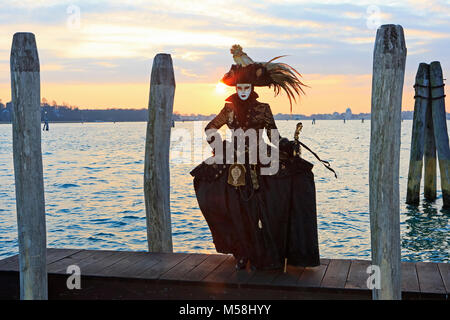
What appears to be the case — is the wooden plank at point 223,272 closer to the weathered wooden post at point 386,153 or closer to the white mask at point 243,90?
the weathered wooden post at point 386,153

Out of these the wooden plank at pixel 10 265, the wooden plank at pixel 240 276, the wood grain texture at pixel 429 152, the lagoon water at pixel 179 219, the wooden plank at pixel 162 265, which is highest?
the wood grain texture at pixel 429 152

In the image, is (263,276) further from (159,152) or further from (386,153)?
(159,152)

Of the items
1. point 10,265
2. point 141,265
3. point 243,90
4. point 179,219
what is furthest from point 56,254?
point 179,219

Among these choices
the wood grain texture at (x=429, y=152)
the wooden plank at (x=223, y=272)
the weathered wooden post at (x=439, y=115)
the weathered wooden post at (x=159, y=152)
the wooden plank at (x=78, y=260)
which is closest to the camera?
the wooden plank at (x=223, y=272)

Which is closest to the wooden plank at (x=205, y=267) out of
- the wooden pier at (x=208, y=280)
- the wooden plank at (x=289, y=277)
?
the wooden pier at (x=208, y=280)

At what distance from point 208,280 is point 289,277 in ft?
2.66

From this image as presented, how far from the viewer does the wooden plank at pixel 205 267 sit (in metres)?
5.84

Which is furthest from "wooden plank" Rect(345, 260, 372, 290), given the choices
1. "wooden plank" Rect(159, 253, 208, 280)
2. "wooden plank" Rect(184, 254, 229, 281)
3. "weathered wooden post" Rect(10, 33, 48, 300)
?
"weathered wooden post" Rect(10, 33, 48, 300)

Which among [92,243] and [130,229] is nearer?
[92,243]

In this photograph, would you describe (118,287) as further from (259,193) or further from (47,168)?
(47,168)

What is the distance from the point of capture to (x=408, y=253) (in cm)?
1285

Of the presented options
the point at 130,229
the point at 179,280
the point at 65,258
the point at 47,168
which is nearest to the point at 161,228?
the point at 65,258
